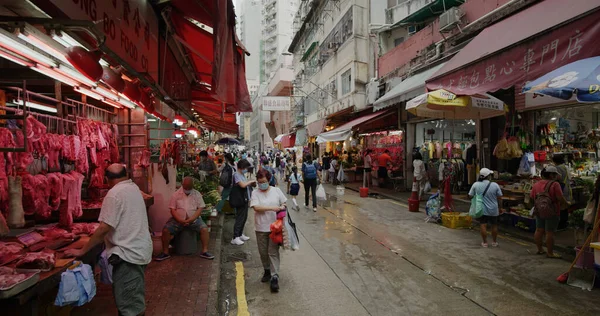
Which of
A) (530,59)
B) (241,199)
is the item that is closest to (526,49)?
(530,59)

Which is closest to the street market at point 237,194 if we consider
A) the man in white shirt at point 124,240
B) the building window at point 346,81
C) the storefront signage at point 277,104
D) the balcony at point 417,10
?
the man in white shirt at point 124,240

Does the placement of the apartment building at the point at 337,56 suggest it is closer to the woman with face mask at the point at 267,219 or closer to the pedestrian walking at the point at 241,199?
the pedestrian walking at the point at 241,199

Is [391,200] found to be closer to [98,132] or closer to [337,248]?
[337,248]

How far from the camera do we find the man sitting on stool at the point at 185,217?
21.6 feet

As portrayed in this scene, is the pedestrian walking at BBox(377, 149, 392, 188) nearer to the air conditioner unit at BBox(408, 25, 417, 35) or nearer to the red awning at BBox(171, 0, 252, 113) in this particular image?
the air conditioner unit at BBox(408, 25, 417, 35)

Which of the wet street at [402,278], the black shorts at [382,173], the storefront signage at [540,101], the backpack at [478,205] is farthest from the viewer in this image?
the black shorts at [382,173]

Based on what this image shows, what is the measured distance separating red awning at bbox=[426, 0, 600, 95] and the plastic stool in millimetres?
6005

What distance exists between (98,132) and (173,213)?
1.87 meters

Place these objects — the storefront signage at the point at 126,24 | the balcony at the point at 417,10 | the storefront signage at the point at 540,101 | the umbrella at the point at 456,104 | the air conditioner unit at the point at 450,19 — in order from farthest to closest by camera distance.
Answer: the balcony at the point at 417,10 < the air conditioner unit at the point at 450,19 < the storefront signage at the point at 540,101 < the umbrella at the point at 456,104 < the storefront signage at the point at 126,24

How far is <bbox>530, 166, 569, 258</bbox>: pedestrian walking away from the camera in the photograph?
6.59 metres

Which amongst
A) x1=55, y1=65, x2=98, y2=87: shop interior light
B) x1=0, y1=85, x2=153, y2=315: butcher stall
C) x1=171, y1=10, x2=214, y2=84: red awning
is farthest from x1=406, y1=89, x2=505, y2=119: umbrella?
x1=55, y1=65, x2=98, y2=87: shop interior light

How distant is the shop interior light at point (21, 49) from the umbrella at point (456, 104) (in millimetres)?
7339

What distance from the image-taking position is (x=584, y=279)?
18.6 feet

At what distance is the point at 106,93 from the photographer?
19.6ft
